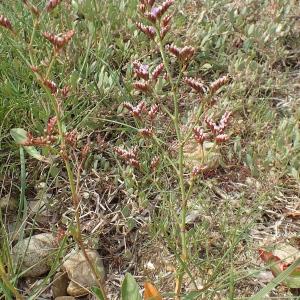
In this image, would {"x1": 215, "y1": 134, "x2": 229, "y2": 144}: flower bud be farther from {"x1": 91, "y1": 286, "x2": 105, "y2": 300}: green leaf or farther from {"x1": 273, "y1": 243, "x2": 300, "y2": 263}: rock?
{"x1": 273, "y1": 243, "x2": 300, "y2": 263}: rock

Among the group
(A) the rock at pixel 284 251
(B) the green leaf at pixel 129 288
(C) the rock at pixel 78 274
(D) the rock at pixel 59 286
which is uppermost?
(B) the green leaf at pixel 129 288

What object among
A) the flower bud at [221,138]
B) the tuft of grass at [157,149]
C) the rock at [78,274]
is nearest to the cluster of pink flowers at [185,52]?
the flower bud at [221,138]

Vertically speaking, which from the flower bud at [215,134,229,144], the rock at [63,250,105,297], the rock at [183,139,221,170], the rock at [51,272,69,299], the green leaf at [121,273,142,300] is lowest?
the rock at [51,272,69,299]

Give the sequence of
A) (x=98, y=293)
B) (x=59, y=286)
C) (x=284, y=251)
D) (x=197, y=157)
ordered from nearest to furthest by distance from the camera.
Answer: (x=98, y=293) → (x=59, y=286) → (x=284, y=251) → (x=197, y=157)

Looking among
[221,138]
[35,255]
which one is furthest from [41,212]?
[221,138]

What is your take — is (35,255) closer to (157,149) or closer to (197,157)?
(157,149)

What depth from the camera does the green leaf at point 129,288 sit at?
1.84 metres

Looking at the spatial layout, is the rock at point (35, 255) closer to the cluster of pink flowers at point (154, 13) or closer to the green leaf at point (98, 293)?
the green leaf at point (98, 293)

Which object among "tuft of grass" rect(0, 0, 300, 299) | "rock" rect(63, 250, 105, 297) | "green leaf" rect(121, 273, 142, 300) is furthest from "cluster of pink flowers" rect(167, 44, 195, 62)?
"rock" rect(63, 250, 105, 297)

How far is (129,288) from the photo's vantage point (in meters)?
1.85

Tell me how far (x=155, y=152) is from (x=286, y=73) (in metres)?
1.06

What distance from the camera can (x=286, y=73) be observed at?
3199mm

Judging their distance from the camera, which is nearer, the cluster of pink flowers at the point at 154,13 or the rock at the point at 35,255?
the cluster of pink flowers at the point at 154,13

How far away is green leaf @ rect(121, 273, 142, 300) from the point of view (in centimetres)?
184
